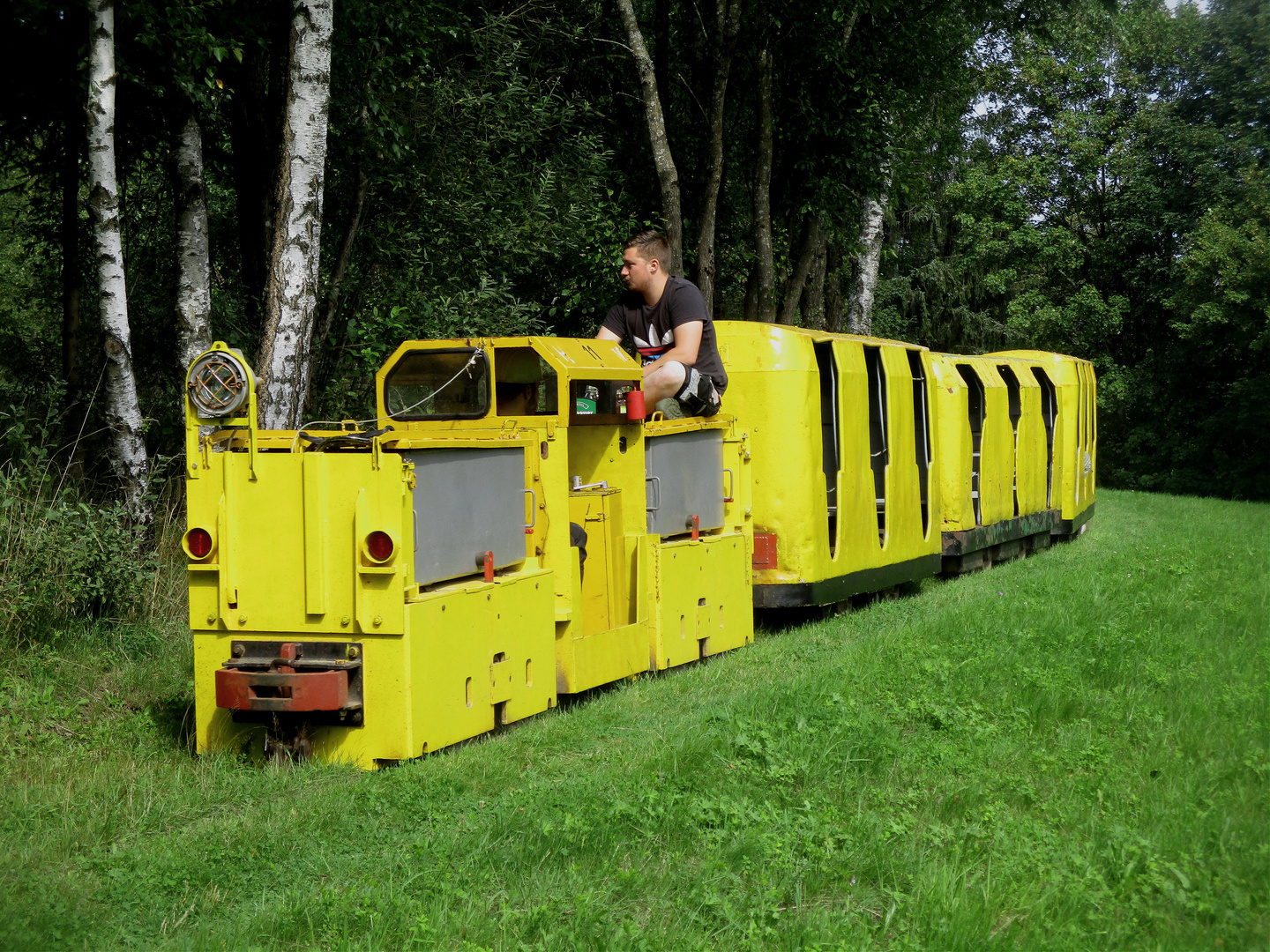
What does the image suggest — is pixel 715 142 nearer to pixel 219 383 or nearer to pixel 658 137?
pixel 658 137

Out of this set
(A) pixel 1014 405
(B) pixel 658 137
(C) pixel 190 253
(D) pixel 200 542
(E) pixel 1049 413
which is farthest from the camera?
(E) pixel 1049 413

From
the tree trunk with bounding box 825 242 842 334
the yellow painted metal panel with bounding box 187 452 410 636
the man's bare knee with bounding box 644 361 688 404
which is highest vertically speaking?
the tree trunk with bounding box 825 242 842 334

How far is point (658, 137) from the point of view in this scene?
15.0 metres

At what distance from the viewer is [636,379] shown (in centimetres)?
838

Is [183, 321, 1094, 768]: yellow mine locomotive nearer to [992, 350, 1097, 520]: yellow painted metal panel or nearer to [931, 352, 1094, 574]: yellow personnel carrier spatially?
[931, 352, 1094, 574]: yellow personnel carrier

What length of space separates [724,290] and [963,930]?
19418 mm

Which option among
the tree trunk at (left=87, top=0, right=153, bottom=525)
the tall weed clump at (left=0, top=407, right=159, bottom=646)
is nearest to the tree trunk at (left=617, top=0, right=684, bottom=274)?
the tree trunk at (left=87, top=0, right=153, bottom=525)

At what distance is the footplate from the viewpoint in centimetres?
589

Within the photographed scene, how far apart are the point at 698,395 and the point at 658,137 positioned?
6.99m

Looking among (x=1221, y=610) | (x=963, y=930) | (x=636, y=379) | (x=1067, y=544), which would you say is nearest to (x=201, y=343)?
(x=636, y=379)

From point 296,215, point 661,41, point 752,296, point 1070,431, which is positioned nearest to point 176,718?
point 296,215

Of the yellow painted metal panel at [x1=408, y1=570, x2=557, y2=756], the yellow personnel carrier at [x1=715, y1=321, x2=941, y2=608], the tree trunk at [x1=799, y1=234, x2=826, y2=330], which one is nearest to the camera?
the yellow painted metal panel at [x1=408, y1=570, x2=557, y2=756]

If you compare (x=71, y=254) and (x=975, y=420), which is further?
(x=975, y=420)

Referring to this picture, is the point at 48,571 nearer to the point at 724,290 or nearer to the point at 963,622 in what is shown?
the point at 963,622
